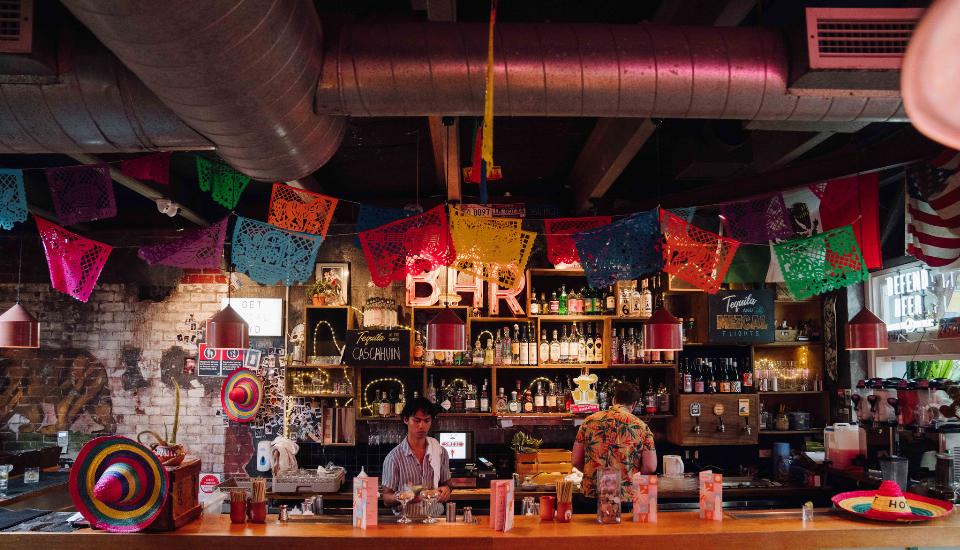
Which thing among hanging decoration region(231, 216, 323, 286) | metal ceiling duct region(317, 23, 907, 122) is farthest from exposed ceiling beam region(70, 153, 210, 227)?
metal ceiling duct region(317, 23, 907, 122)

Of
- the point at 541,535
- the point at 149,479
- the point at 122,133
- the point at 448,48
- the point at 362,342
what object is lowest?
the point at 541,535

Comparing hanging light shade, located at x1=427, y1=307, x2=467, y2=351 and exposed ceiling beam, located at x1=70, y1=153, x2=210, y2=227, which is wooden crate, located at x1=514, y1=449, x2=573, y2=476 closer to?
hanging light shade, located at x1=427, y1=307, x2=467, y2=351

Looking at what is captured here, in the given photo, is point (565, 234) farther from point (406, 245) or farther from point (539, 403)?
point (539, 403)

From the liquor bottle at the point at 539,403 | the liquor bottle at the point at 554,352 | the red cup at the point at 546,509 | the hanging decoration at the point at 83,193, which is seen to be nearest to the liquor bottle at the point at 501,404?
the liquor bottle at the point at 539,403

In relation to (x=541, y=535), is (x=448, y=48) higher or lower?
higher

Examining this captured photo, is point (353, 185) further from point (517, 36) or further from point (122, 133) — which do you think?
point (517, 36)

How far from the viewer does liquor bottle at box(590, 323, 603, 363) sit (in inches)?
261

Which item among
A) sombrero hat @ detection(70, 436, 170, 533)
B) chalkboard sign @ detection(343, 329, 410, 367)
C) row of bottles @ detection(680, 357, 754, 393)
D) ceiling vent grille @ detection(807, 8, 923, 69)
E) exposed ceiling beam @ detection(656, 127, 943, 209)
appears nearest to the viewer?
ceiling vent grille @ detection(807, 8, 923, 69)

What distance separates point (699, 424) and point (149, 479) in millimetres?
4950

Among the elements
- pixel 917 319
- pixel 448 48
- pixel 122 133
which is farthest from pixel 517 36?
pixel 917 319

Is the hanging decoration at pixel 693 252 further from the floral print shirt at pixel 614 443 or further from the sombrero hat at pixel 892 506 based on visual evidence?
the sombrero hat at pixel 892 506

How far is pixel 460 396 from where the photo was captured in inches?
256

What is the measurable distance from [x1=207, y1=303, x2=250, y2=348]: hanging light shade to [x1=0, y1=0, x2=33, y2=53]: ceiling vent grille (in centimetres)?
203

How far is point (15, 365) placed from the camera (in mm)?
6777
